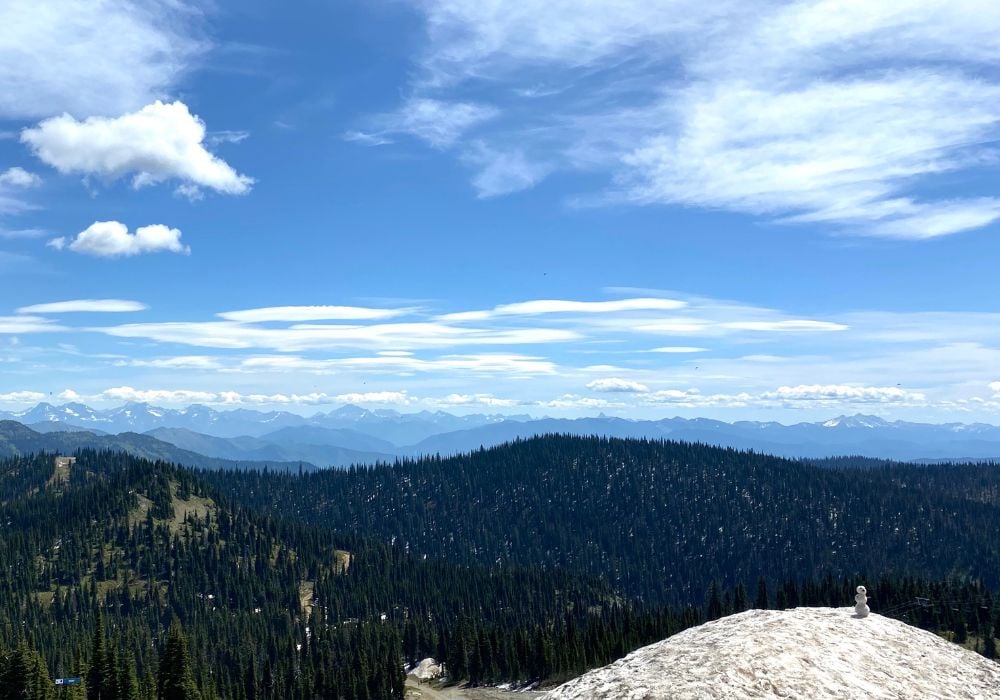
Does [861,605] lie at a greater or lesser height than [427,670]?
greater

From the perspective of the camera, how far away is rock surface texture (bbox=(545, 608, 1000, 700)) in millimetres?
21703

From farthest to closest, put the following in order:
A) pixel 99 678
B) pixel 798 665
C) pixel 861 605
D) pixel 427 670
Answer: pixel 427 670
pixel 99 678
pixel 861 605
pixel 798 665

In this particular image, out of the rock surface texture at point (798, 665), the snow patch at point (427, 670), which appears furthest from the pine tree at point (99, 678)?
the rock surface texture at point (798, 665)

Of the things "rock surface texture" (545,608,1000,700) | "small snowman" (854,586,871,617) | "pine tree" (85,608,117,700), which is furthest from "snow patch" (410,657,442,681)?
"small snowman" (854,586,871,617)

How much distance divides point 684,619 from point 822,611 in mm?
182217

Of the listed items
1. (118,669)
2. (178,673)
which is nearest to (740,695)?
(178,673)

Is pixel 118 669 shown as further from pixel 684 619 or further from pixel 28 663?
pixel 684 619

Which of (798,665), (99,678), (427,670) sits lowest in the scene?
(427,670)

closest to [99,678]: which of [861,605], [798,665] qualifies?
[861,605]

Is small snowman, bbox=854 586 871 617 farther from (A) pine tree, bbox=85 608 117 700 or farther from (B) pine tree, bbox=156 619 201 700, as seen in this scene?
(A) pine tree, bbox=85 608 117 700

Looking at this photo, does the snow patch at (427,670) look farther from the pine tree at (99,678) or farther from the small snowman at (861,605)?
the small snowman at (861,605)

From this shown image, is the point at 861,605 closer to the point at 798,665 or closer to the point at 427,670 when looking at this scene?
the point at 798,665

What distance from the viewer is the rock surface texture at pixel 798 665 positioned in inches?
854

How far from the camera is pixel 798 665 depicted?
22359 mm
